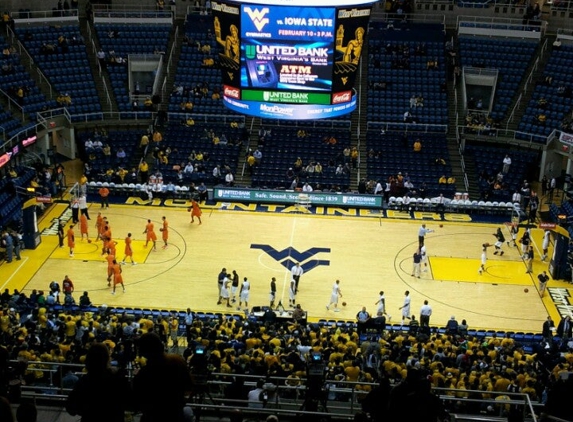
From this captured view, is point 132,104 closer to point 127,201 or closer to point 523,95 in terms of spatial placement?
point 127,201

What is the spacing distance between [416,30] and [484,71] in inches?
199

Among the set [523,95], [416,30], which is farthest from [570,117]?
[416,30]

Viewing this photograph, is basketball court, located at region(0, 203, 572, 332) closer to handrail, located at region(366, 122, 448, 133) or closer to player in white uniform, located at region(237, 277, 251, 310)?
player in white uniform, located at region(237, 277, 251, 310)

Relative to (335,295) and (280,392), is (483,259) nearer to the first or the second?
(335,295)

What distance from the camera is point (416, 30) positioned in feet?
163

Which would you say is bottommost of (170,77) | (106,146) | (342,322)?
(342,322)

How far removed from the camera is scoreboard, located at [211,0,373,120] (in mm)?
29109

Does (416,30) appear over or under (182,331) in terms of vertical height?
over

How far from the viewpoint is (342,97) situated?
31.1 m

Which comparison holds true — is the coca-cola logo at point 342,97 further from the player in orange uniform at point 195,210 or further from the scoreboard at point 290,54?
the player in orange uniform at point 195,210

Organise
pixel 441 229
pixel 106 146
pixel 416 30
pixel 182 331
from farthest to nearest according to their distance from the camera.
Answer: pixel 416 30 → pixel 106 146 → pixel 441 229 → pixel 182 331

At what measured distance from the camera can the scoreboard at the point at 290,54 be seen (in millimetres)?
29109

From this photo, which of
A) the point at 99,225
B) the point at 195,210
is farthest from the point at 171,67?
the point at 99,225

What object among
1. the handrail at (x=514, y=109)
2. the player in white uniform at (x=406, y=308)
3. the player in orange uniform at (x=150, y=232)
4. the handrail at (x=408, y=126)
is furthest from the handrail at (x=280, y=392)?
the handrail at (x=514, y=109)
